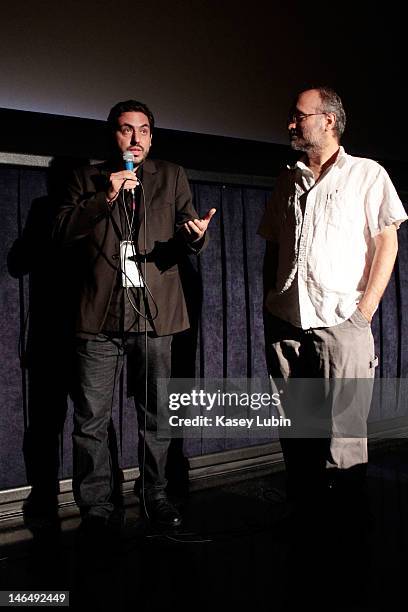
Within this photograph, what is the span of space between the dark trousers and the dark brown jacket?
0.33 feet

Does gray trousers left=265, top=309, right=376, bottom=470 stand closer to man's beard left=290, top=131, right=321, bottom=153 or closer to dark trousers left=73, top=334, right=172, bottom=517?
dark trousers left=73, top=334, right=172, bottom=517

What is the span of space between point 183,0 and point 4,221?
1422 mm

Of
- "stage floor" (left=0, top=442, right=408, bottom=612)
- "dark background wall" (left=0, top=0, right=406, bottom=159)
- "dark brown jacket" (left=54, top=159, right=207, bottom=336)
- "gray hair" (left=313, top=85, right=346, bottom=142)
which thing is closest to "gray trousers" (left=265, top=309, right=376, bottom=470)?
"stage floor" (left=0, top=442, right=408, bottom=612)

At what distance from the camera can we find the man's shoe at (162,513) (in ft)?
7.37

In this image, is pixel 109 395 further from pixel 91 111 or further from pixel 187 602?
pixel 91 111

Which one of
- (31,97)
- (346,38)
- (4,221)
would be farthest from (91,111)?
(346,38)

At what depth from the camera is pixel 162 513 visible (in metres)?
2.27

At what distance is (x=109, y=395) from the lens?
2.24m

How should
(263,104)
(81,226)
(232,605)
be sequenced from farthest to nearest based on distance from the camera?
(263,104), (81,226), (232,605)

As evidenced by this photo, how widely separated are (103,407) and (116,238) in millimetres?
616

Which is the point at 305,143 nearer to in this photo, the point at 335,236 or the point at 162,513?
the point at 335,236

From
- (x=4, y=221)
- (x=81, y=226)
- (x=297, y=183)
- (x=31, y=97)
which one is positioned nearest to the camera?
(x=81, y=226)

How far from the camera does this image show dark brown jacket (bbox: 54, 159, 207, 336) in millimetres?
2121

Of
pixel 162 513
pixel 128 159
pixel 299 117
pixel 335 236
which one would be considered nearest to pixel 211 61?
pixel 299 117
